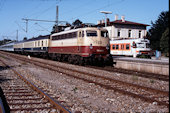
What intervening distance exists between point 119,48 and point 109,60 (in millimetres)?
13748

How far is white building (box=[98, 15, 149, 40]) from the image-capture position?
49.6 metres

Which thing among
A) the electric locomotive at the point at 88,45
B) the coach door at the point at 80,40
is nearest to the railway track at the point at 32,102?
the electric locomotive at the point at 88,45

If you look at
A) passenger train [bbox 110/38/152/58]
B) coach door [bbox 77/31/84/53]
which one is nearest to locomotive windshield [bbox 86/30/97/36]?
coach door [bbox 77/31/84/53]

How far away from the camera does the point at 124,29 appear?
5200cm

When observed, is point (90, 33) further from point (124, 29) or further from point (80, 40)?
point (124, 29)

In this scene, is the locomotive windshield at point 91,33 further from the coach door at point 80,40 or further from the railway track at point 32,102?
the railway track at point 32,102

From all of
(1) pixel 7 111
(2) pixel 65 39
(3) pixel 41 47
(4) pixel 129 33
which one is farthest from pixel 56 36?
(4) pixel 129 33

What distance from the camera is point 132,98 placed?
6781 millimetres

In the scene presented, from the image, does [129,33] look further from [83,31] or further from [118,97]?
[118,97]

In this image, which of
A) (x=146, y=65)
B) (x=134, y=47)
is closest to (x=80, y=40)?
(x=146, y=65)

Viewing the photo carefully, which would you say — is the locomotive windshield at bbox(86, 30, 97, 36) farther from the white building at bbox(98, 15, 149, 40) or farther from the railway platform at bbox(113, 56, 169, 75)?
the white building at bbox(98, 15, 149, 40)

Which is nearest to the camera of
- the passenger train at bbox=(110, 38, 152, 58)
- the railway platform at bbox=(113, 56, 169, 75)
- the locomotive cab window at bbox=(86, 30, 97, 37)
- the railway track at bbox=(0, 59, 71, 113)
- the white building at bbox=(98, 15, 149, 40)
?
the railway track at bbox=(0, 59, 71, 113)

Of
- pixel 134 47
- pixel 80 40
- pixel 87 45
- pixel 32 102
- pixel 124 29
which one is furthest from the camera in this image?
pixel 124 29

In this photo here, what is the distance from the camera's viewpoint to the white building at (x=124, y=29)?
49625 mm
